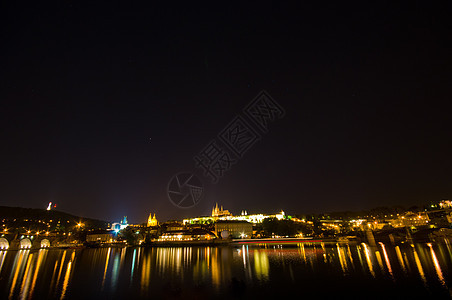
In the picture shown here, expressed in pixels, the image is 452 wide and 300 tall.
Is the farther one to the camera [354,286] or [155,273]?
[155,273]

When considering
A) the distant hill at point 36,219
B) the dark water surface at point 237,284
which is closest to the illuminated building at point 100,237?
the distant hill at point 36,219

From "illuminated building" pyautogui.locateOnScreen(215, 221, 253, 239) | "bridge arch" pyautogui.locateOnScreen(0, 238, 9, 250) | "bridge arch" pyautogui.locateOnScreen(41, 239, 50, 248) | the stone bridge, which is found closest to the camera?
the stone bridge

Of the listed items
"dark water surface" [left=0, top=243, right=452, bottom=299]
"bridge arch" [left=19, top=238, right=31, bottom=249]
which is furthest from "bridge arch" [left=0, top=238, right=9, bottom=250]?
"dark water surface" [left=0, top=243, right=452, bottom=299]

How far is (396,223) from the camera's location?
11338 cm

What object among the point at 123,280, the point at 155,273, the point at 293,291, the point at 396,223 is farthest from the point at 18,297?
the point at 396,223

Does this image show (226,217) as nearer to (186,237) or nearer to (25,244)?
(186,237)

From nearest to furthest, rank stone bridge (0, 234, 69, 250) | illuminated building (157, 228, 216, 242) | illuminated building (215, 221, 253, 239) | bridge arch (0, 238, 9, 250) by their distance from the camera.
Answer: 1. stone bridge (0, 234, 69, 250)
2. bridge arch (0, 238, 9, 250)
3. illuminated building (157, 228, 216, 242)
4. illuminated building (215, 221, 253, 239)

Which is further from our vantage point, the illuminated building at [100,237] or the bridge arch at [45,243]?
the illuminated building at [100,237]

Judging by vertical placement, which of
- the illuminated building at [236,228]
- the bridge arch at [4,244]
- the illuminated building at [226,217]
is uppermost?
the illuminated building at [226,217]

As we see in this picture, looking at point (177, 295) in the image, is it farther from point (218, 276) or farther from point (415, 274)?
point (415, 274)

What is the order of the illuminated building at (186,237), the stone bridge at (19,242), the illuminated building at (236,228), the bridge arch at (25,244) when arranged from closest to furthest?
the stone bridge at (19,242) → the bridge arch at (25,244) → the illuminated building at (186,237) → the illuminated building at (236,228)

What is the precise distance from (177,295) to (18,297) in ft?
33.3

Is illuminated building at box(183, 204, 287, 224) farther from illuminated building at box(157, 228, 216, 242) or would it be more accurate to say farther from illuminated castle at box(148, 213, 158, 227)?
illuminated building at box(157, 228, 216, 242)

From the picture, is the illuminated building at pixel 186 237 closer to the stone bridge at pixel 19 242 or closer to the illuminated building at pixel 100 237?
the illuminated building at pixel 100 237
